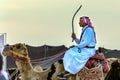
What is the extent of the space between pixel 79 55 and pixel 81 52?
0.24 feet

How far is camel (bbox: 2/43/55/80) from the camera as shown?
8.56 m

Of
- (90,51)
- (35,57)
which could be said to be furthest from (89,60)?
(35,57)

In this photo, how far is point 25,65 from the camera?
8.75 m

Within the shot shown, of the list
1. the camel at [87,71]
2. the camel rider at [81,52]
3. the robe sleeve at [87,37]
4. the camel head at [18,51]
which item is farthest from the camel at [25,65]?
the robe sleeve at [87,37]

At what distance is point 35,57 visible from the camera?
652 inches

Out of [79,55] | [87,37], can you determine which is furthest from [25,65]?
[87,37]

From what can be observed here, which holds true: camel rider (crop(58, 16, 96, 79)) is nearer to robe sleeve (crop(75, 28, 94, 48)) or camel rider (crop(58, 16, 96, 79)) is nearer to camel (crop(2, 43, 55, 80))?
robe sleeve (crop(75, 28, 94, 48))

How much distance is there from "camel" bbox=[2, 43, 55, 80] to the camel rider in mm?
305

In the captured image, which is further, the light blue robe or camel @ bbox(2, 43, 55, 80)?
camel @ bbox(2, 43, 55, 80)

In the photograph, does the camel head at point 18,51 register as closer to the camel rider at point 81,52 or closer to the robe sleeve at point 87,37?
the camel rider at point 81,52

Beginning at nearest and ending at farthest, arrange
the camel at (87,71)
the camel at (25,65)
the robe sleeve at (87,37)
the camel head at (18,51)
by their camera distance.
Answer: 1. the robe sleeve at (87,37)
2. the camel at (87,71)
3. the camel at (25,65)
4. the camel head at (18,51)

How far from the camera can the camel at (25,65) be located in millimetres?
8564

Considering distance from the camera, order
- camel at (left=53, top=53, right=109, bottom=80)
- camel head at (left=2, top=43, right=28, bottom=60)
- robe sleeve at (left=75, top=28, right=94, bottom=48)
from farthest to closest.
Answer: camel head at (left=2, top=43, right=28, bottom=60)
camel at (left=53, top=53, right=109, bottom=80)
robe sleeve at (left=75, top=28, right=94, bottom=48)

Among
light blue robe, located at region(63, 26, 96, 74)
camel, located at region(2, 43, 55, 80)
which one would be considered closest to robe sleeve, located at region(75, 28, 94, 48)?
light blue robe, located at region(63, 26, 96, 74)
